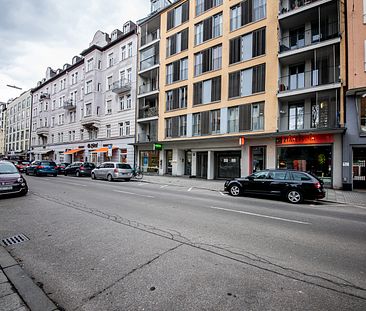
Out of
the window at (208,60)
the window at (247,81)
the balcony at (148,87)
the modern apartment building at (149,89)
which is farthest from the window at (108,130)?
the window at (247,81)

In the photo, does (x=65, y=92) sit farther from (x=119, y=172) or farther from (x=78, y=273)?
(x=78, y=273)

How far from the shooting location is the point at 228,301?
2.58 metres

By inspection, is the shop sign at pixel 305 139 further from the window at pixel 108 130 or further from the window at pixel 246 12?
the window at pixel 108 130

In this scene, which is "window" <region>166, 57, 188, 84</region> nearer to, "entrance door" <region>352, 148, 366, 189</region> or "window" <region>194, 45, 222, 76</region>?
"window" <region>194, 45, 222, 76</region>

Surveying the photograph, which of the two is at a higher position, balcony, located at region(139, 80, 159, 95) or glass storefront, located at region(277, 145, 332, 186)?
balcony, located at region(139, 80, 159, 95)

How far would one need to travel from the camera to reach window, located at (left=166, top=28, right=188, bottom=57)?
23.1m

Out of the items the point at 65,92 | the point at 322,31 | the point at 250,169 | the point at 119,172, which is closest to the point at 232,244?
the point at 250,169

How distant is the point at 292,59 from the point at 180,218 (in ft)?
53.8

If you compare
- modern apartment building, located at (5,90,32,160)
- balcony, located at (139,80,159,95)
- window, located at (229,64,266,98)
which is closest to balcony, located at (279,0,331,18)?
window, located at (229,64,266,98)

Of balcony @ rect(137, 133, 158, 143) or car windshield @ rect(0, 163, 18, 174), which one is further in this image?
balcony @ rect(137, 133, 158, 143)

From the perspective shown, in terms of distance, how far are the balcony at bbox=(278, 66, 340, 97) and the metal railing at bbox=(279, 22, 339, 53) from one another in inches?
80.5

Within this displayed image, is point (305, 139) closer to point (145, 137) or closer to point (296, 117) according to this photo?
point (296, 117)

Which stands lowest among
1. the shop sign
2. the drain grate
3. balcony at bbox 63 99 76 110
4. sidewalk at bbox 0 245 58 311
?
the drain grate

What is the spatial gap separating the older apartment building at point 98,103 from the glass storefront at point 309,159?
17936 millimetres
